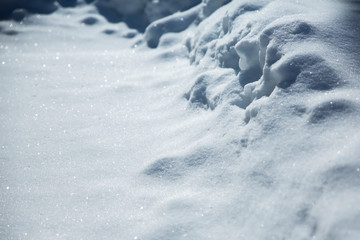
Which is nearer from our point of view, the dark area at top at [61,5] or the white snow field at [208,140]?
the white snow field at [208,140]

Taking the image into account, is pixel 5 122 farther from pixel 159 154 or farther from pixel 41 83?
pixel 159 154

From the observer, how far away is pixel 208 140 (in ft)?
6.99

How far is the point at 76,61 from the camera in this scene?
3744 millimetres

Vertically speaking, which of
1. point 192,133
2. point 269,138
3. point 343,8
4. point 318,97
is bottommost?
point 192,133

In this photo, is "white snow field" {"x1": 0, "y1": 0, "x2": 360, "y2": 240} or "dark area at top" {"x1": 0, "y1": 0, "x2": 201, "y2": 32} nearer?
"white snow field" {"x1": 0, "y1": 0, "x2": 360, "y2": 240}

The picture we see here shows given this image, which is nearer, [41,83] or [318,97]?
[318,97]

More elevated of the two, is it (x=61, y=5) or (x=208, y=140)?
(x=61, y=5)

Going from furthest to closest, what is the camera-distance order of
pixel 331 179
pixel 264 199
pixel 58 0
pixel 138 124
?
pixel 58 0 → pixel 138 124 → pixel 264 199 → pixel 331 179

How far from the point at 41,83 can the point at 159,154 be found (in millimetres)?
1810

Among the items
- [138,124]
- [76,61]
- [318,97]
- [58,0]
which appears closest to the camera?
[318,97]

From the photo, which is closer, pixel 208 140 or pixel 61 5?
pixel 208 140

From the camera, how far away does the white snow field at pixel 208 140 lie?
62.2 inches

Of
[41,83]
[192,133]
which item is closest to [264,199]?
[192,133]

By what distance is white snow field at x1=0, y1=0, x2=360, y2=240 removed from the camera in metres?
1.58
